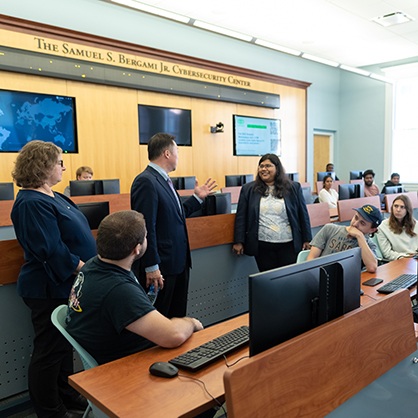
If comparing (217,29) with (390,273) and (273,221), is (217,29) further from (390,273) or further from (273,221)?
(390,273)

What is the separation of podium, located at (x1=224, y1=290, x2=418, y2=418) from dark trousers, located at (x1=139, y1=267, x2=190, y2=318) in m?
1.26

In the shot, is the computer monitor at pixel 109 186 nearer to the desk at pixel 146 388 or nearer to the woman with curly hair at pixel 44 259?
the woman with curly hair at pixel 44 259

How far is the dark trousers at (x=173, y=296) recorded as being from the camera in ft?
7.83

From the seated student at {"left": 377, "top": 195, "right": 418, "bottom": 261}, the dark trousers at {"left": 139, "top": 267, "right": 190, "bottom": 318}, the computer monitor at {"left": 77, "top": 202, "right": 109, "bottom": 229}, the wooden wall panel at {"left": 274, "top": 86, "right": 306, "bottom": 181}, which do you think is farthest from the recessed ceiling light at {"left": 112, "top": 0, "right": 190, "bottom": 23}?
the wooden wall panel at {"left": 274, "top": 86, "right": 306, "bottom": 181}

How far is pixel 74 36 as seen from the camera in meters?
6.52

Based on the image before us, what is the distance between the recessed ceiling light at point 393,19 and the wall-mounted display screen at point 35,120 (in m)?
6.15

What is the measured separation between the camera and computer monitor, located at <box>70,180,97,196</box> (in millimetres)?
4152

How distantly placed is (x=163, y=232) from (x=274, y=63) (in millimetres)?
8968

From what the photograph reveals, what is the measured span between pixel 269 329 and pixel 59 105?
627cm

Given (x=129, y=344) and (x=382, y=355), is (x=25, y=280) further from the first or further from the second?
(x=382, y=355)

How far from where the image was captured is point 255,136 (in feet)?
31.9

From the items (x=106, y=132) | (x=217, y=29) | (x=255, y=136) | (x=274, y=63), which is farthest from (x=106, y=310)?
(x=274, y=63)

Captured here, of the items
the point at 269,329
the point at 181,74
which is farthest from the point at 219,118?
the point at 269,329

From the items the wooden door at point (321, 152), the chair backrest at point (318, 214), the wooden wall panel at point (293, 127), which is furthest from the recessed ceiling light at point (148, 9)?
the wooden door at point (321, 152)
